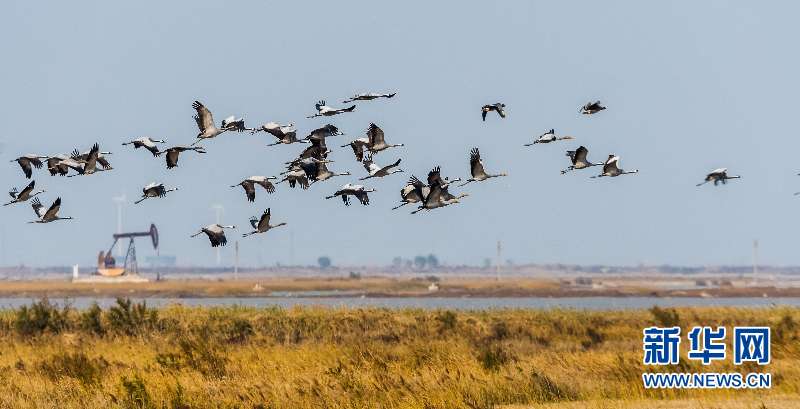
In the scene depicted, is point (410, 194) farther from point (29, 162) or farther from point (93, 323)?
point (93, 323)

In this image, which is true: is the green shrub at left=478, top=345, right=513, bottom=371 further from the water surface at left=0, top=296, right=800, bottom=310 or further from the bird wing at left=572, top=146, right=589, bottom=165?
the water surface at left=0, top=296, right=800, bottom=310

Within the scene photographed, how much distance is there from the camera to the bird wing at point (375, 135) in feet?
95.5

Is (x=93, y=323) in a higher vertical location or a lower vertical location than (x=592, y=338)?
higher

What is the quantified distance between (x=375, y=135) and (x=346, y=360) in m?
7.85

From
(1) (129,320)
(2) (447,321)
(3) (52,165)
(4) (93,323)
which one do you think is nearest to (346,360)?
(3) (52,165)

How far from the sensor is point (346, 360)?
3459 cm

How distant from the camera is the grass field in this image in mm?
27281

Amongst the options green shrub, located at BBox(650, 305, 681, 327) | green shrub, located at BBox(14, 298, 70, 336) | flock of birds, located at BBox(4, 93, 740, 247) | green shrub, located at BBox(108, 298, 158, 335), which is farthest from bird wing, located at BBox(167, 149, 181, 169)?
green shrub, located at BBox(650, 305, 681, 327)

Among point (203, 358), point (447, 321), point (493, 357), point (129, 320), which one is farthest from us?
point (447, 321)

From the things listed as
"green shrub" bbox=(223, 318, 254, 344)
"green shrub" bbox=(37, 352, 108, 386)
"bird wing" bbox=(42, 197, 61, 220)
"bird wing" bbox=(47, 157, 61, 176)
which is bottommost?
"green shrub" bbox=(37, 352, 108, 386)

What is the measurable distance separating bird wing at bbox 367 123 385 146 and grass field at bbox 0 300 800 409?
5.29m

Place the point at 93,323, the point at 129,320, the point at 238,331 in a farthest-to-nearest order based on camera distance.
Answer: the point at 129,320 → the point at 93,323 → the point at 238,331

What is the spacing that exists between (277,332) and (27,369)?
1427 centimetres

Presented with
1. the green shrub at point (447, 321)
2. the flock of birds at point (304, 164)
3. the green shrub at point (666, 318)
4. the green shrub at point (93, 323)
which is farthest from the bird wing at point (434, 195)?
the green shrub at point (666, 318)
